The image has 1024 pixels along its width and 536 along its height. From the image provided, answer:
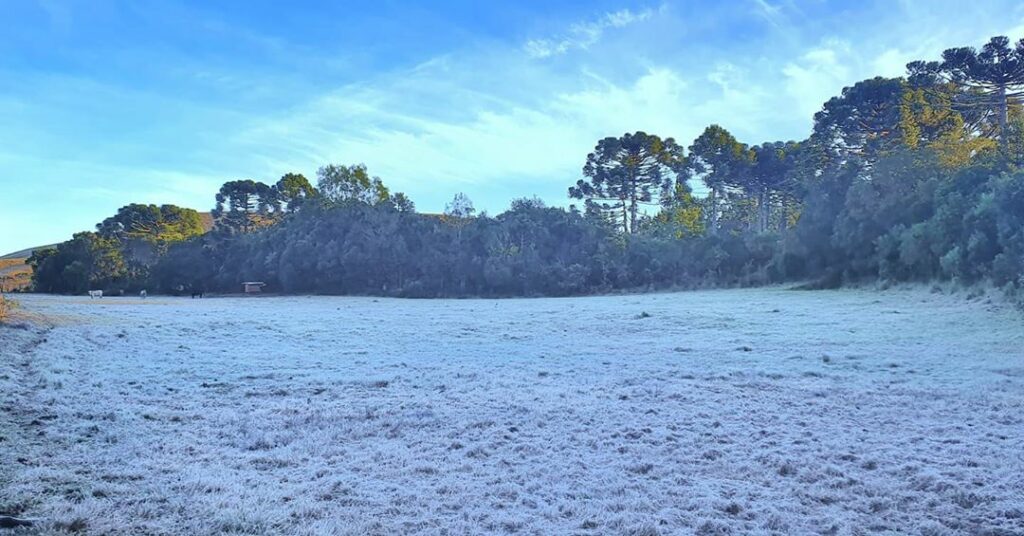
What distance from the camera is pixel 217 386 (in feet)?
34.4

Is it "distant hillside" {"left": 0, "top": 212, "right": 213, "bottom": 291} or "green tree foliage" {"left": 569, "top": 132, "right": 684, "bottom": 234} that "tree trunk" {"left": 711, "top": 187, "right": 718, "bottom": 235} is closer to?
"green tree foliage" {"left": 569, "top": 132, "right": 684, "bottom": 234}

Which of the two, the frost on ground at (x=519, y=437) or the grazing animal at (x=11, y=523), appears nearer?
the grazing animal at (x=11, y=523)

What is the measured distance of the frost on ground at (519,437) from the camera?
15.7 feet

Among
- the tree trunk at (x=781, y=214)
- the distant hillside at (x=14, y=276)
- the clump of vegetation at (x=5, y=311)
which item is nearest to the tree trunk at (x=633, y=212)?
the tree trunk at (x=781, y=214)

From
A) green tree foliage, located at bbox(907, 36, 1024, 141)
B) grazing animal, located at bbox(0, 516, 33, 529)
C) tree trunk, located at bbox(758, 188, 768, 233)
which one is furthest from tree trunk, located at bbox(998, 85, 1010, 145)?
grazing animal, located at bbox(0, 516, 33, 529)

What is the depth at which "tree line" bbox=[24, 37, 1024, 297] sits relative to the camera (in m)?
30.0

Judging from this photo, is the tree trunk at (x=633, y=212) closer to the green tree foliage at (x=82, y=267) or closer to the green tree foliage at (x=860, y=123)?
the green tree foliage at (x=860, y=123)

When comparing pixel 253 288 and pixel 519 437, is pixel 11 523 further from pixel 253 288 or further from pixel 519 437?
pixel 253 288

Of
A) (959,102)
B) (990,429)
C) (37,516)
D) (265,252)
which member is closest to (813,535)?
(990,429)

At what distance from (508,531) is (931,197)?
34238mm

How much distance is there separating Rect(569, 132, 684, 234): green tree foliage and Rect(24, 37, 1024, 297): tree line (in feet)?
0.47

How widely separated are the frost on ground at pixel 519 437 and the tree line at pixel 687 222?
15.3 metres

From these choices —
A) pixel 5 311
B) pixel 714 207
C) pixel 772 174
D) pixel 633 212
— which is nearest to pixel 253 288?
pixel 5 311

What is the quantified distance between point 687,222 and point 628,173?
781 cm
